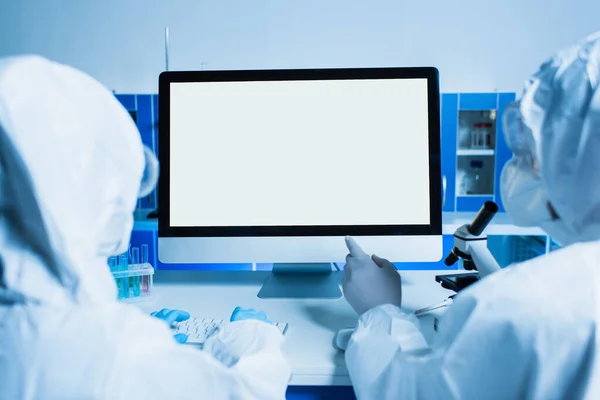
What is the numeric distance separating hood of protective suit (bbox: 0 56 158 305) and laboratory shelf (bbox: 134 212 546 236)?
1.96m

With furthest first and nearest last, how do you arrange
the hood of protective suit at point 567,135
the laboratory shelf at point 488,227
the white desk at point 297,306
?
the laboratory shelf at point 488,227 → the white desk at point 297,306 → the hood of protective suit at point 567,135

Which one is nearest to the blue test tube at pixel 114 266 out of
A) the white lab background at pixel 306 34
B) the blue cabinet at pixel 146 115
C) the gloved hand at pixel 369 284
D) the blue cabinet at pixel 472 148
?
the gloved hand at pixel 369 284

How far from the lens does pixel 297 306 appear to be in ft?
3.08

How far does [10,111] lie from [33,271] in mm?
159

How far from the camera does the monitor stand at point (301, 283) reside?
1007 mm

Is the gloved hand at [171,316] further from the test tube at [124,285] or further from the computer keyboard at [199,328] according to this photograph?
the test tube at [124,285]

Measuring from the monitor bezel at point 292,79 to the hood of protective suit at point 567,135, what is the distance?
31cm

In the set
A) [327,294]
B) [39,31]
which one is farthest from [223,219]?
[39,31]

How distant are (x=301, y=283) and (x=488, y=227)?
5.31ft

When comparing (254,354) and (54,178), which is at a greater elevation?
(54,178)

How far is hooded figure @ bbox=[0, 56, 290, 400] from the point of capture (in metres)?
0.42

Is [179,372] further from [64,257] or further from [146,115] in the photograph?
[146,115]

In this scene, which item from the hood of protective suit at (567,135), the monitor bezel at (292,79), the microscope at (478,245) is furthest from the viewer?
the monitor bezel at (292,79)

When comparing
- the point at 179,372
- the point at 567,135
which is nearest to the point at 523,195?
the point at 567,135
